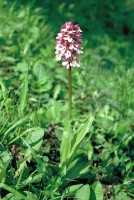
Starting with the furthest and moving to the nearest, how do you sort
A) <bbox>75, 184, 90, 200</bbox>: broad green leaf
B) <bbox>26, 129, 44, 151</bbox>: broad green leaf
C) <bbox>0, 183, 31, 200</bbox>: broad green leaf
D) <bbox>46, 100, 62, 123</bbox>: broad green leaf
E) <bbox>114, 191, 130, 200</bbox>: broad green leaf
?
<bbox>46, 100, 62, 123</bbox>: broad green leaf → <bbox>114, 191, 130, 200</bbox>: broad green leaf → <bbox>26, 129, 44, 151</bbox>: broad green leaf → <bbox>75, 184, 90, 200</bbox>: broad green leaf → <bbox>0, 183, 31, 200</bbox>: broad green leaf

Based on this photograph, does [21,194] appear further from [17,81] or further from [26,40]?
[26,40]

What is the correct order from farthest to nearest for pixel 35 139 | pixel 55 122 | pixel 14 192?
pixel 55 122 → pixel 35 139 → pixel 14 192

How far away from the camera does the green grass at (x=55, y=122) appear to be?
227 cm

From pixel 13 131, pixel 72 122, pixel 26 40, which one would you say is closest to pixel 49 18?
pixel 26 40

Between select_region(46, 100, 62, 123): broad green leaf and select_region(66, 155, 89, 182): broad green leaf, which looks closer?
select_region(66, 155, 89, 182): broad green leaf

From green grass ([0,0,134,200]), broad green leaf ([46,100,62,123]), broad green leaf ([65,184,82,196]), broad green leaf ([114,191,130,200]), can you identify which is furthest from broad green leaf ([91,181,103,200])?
broad green leaf ([46,100,62,123])

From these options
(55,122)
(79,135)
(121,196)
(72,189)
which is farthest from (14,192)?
(55,122)

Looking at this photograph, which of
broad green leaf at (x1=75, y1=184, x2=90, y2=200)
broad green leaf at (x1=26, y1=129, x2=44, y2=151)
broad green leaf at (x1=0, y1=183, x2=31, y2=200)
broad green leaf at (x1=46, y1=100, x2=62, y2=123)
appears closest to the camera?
broad green leaf at (x1=0, y1=183, x2=31, y2=200)

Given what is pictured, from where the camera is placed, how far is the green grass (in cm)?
227

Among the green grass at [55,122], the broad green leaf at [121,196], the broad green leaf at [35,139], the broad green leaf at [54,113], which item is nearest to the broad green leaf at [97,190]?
the green grass at [55,122]

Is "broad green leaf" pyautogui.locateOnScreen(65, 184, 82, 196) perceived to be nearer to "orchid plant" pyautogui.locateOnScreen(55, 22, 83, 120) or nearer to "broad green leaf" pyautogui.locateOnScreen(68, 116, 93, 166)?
"broad green leaf" pyautogui.locateOnScreen(68, 116, 93, 166)

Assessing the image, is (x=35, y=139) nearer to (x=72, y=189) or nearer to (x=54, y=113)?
(x=72, y=189)

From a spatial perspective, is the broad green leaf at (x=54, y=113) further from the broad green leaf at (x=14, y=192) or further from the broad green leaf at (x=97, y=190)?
the broad green leaf at (x=14, y=192)

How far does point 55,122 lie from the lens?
Result: 2908 millimetres
